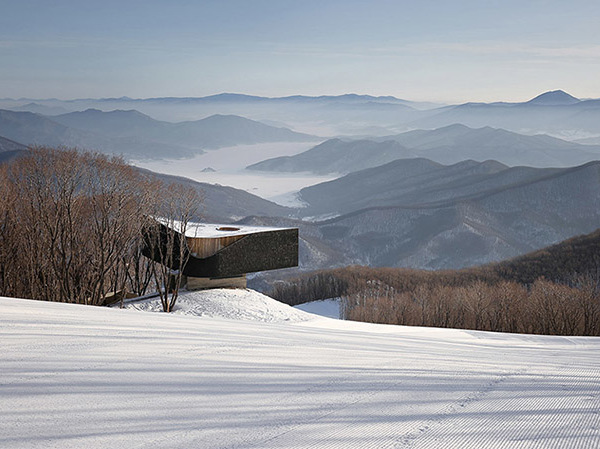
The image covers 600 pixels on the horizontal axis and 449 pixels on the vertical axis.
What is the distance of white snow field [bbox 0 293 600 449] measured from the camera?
395cm

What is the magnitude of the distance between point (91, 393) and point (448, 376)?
367 centimetres

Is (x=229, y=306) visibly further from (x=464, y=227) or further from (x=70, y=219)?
(x=464, y=227)

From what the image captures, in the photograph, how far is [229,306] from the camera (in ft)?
66.9

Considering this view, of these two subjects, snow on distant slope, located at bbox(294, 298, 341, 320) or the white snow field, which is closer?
the white snow field

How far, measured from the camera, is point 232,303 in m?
20.8

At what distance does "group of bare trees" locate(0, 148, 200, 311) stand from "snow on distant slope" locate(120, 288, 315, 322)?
890 mm

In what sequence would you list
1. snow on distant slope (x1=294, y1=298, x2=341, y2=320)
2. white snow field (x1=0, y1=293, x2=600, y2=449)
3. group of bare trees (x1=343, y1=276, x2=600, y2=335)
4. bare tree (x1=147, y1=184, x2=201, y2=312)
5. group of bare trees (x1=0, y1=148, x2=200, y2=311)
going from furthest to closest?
snow on distant slope (x1=294, y1=298, x2=341, y2=320), group of bare trees (x1=343, y1=276, x2=600, y2=335), group of bare trees (x1=0, y1=148, x2=200, y2=311), bare tree (x1=147, y1=184, x2=201, y2=312), white snow field (x1=0, y1=293, x2=600, y2=449)

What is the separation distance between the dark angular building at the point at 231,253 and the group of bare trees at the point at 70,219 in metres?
0.99

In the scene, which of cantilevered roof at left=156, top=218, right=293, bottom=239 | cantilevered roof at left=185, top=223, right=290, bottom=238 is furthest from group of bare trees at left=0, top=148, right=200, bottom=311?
cantilevered roof at left=185, top=223, right=290, bottom=238

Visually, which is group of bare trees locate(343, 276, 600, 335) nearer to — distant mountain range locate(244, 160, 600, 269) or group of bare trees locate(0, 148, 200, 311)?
group of bare trees locate(0, 148, 200, 311)

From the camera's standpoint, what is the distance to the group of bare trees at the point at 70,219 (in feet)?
72.4

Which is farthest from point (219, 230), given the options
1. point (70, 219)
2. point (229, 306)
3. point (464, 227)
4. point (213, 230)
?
point (464, 227)

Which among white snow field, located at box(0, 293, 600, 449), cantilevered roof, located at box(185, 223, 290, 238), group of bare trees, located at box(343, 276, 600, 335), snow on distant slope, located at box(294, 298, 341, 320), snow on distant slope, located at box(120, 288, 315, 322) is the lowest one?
snow on distant slope, located at box(294, 298, 341, 320)

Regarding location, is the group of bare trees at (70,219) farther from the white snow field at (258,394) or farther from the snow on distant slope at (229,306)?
the white snow field at (258,394)
